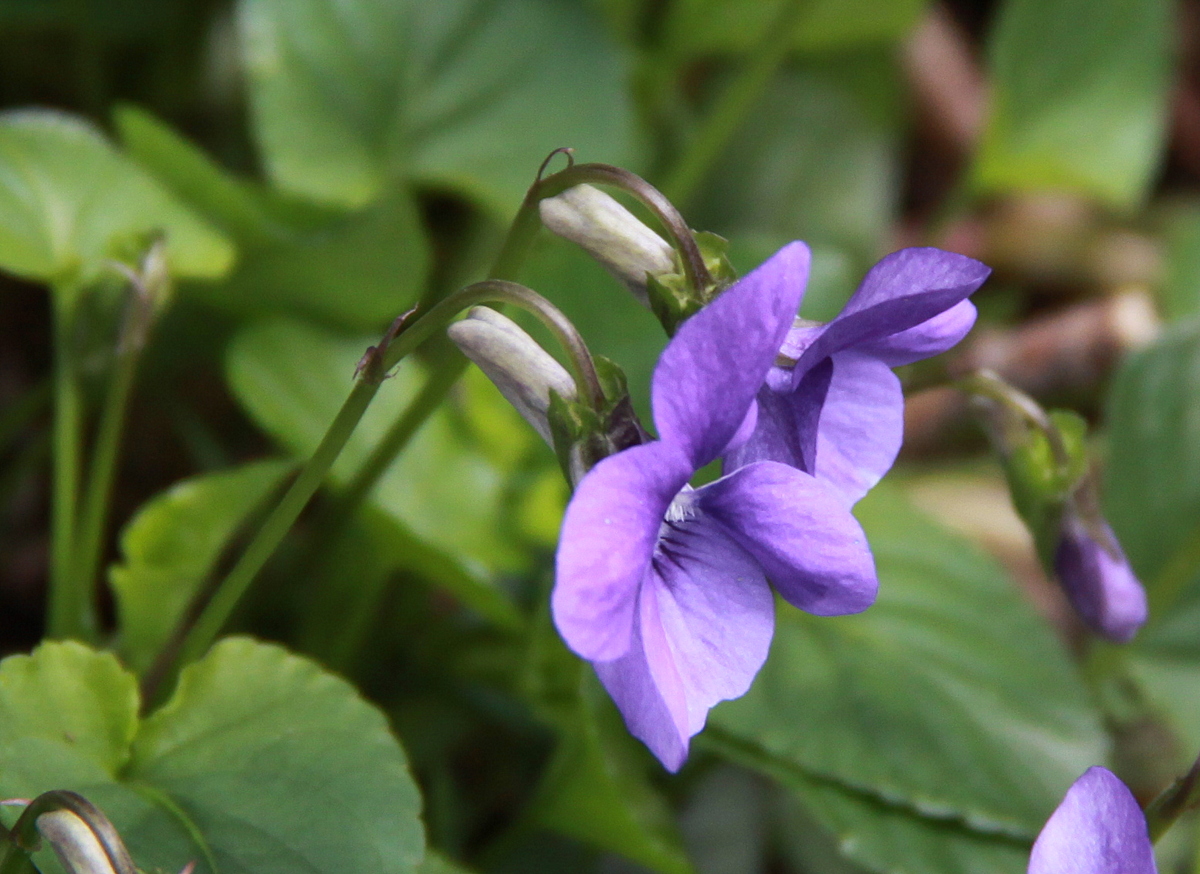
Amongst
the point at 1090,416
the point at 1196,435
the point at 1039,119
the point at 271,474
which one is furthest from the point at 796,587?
the point at 1090,416

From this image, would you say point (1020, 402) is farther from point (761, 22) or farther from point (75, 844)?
point (761, 22)

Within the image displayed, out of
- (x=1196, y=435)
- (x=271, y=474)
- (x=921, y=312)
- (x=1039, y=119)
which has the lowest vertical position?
(x=1196, y=435)

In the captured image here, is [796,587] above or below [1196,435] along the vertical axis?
above

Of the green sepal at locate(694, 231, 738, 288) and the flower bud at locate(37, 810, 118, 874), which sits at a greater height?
the green sepal at locate(694, 231, 738, 288)

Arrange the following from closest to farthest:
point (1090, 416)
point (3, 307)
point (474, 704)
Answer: point (474, 704) < point (3, 307) < point (1090, 416)

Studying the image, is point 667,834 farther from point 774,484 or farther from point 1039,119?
point 1039,119

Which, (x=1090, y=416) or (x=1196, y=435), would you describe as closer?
(x=1196, y=435)

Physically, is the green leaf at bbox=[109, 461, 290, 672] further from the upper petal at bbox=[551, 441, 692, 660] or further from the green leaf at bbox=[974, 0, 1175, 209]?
the green leaf at bbox=[974, 0, 1175, 209]

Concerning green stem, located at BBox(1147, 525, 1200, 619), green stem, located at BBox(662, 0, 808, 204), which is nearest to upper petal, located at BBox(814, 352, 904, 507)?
green stem, located at BBox(1147, 525, 1200, 619)
